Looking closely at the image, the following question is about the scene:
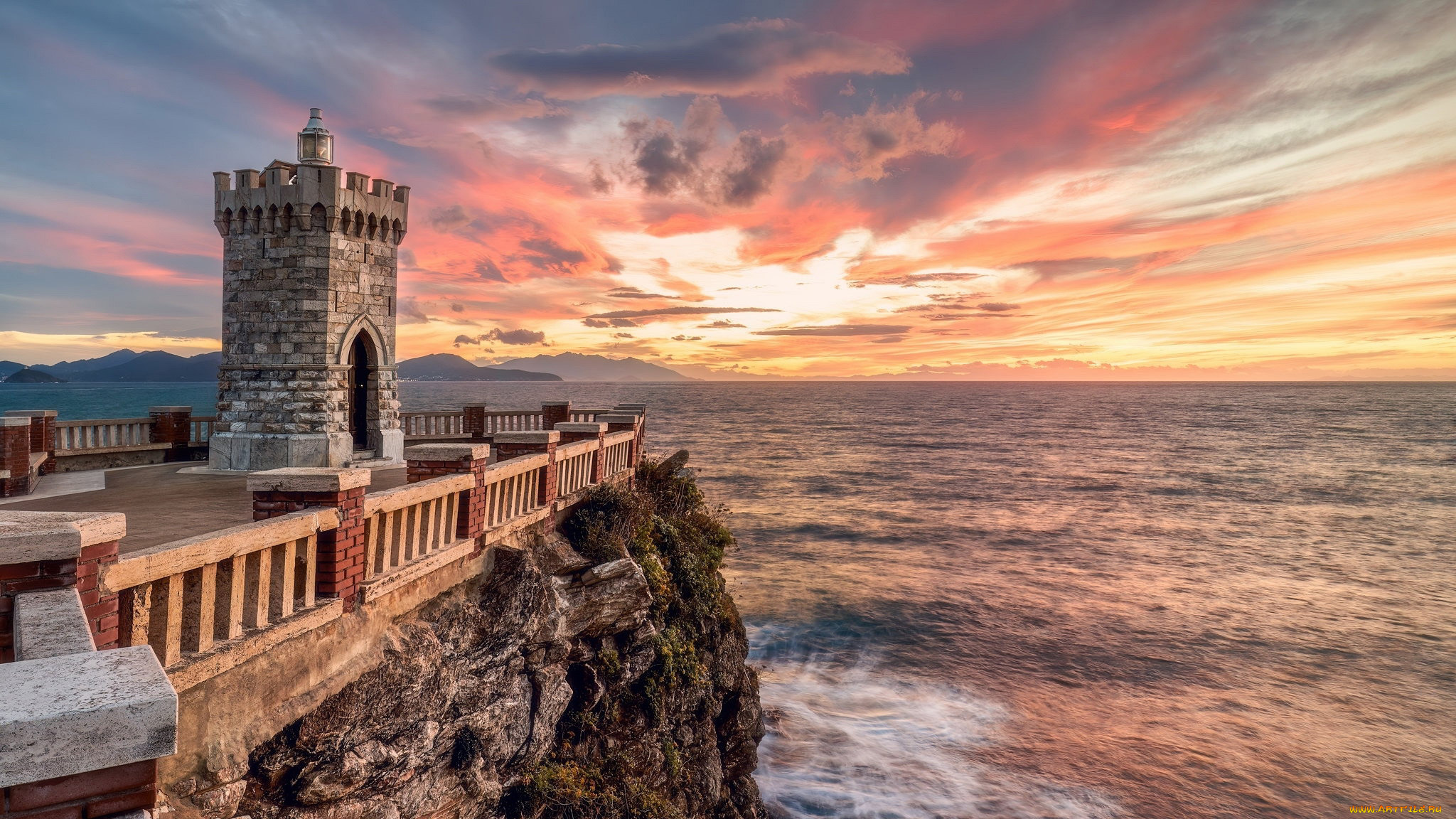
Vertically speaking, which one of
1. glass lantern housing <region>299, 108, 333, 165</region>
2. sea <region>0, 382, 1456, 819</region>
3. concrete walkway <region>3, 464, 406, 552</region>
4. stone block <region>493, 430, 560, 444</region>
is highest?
glass lantern housing <region>299, 108, 333, 165</region>

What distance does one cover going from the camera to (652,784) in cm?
1170

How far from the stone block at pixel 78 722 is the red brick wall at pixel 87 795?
0.36 ft

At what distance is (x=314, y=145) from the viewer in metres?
15.5

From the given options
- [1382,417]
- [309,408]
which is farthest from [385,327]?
[1382,417]

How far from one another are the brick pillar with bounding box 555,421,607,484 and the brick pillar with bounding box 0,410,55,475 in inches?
378

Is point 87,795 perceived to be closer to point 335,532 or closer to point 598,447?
point 335,532

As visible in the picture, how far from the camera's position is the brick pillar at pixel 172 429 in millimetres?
17203

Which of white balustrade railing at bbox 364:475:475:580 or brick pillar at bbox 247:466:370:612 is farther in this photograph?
white balustrade railing at bbox 364:475:475:580

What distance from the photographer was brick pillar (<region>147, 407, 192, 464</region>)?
17.2 m

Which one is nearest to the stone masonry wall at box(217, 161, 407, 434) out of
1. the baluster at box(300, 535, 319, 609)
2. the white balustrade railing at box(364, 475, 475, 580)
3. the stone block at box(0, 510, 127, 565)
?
the white balustrade railing at box(364, 475, 475, 580)

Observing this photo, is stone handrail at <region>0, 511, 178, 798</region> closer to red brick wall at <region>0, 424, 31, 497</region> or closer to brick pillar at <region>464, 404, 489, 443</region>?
red brick wall at <region>0, 424, 31, 497</region>

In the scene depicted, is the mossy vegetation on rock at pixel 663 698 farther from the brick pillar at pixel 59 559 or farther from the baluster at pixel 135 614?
the brick pillar at pixel 59 559

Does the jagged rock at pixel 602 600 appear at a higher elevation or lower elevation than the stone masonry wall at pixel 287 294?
lower

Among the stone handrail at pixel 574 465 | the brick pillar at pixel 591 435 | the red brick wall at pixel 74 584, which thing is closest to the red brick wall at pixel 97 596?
the red brick wall at pixel 74 584
